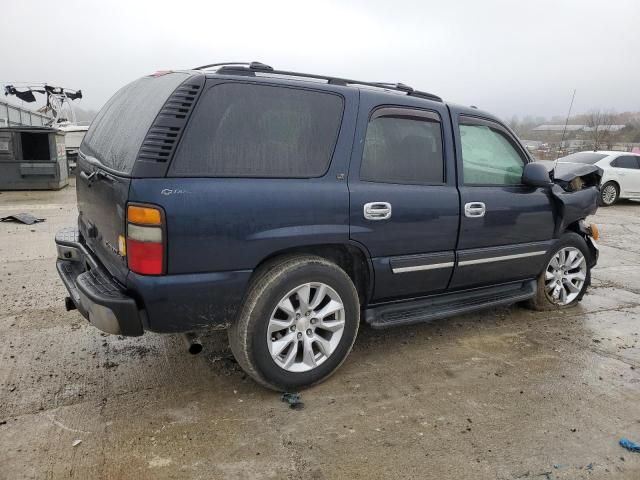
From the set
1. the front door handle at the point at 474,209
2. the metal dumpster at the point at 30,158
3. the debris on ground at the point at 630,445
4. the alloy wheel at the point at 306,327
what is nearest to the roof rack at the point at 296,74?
the front door handle at the point at 474,209

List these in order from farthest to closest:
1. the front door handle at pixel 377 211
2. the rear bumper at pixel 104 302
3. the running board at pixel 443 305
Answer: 1. the running board at pixel 443 305
2. the front door handle at pixel 377 211
3. the rear bumper at pixel 104 302

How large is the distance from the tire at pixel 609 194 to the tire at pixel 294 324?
→ 42.2 ft

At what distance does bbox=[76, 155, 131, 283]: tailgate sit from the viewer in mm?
2596

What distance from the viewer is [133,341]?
364 centimetres

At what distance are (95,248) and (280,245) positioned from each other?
4.11ft

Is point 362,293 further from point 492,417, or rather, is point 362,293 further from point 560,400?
point 560,400

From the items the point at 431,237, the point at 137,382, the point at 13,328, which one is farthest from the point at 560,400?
the point at 13,328

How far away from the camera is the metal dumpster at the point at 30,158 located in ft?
37.4

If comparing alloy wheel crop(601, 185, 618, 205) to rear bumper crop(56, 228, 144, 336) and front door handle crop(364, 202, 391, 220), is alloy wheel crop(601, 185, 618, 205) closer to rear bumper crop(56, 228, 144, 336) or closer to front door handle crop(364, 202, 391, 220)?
front door handle crop(364, 202, 391, 220)

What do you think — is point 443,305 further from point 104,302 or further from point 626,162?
point 626,162

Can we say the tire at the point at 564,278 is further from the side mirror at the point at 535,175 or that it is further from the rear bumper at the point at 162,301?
the rear bumper at the point at 162,301

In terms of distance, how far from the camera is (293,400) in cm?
294

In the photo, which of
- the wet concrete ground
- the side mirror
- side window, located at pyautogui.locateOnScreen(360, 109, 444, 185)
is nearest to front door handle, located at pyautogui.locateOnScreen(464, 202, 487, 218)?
side window, located at pyautogui.locateOnScreen(360, 109, 444, 185)

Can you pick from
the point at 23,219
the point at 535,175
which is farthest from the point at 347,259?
the point at 23,219
